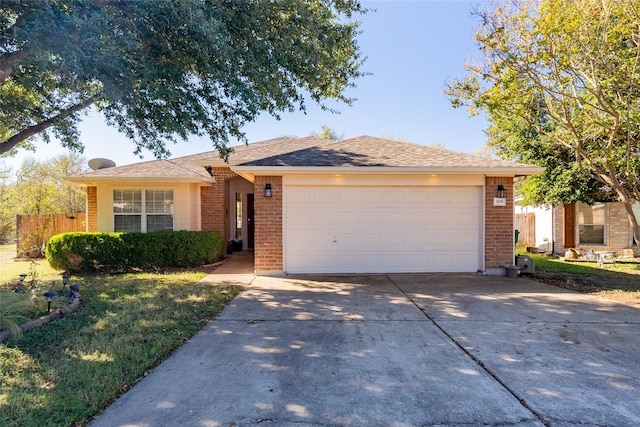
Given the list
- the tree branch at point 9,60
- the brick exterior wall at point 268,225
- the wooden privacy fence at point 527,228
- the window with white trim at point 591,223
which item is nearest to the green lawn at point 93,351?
the brick exterior wall at point 268,225

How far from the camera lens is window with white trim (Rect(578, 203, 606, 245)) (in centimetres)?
1418

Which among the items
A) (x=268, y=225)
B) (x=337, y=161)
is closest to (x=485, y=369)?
(x=268, y=225)

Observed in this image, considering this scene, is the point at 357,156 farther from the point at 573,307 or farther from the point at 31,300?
the point at 31,300

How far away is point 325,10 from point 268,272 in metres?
6.24

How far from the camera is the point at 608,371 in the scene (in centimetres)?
336

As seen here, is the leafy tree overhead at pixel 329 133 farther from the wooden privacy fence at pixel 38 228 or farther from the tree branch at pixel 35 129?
the tree branch at pixel 35 129

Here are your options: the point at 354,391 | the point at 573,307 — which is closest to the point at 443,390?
the point at 354,391

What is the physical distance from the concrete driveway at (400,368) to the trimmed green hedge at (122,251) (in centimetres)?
480

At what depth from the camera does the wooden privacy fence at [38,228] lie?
12.6m

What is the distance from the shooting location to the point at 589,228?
565 inches

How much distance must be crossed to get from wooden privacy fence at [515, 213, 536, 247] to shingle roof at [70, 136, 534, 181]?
33.1ft

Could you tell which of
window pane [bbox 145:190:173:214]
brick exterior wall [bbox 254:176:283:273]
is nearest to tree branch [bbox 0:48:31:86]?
brick exterior wall [bbox 254:176:283:273]

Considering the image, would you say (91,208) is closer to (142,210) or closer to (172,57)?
(142,210)

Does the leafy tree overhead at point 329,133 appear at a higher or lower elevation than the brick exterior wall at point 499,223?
higher
